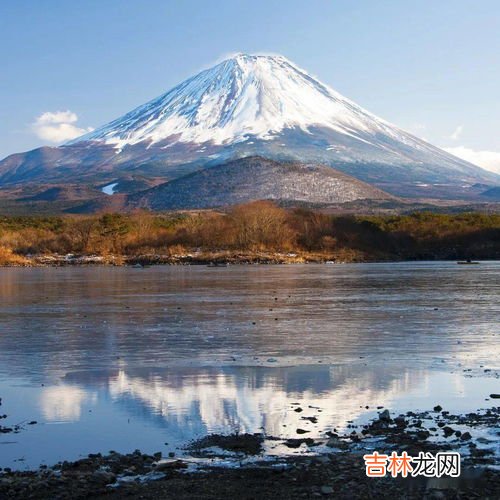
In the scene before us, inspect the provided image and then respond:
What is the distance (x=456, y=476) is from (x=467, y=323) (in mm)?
13054

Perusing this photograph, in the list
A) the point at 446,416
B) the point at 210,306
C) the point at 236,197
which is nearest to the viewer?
the point at 446,416

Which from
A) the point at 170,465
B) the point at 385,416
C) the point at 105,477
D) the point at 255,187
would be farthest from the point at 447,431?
the point at 255,187

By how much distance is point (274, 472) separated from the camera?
763 centimetres

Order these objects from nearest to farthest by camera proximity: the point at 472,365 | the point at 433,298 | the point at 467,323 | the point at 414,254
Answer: the point at 472,365 → the point at 467,323 → the point at 433,298 → the point at 414,254

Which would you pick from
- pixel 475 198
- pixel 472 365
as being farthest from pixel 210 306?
pixel 475 198

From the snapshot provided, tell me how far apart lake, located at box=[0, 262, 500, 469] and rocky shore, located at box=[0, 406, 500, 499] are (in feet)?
1.51

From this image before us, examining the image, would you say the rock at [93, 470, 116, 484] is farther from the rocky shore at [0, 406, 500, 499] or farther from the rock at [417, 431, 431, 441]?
the rock at [417, 431, 431, 441]

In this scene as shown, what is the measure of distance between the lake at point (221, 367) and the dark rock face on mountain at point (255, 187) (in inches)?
4879

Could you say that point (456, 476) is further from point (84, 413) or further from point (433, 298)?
point (433, 298)

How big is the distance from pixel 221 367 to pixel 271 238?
62.4 m

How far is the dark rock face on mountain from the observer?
503ft

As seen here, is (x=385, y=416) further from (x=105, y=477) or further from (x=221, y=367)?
(x=221, y=367)

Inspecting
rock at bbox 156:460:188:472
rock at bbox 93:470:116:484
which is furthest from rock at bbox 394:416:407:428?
rock at bbox 93:470:116:484

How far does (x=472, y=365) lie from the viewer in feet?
44.9
